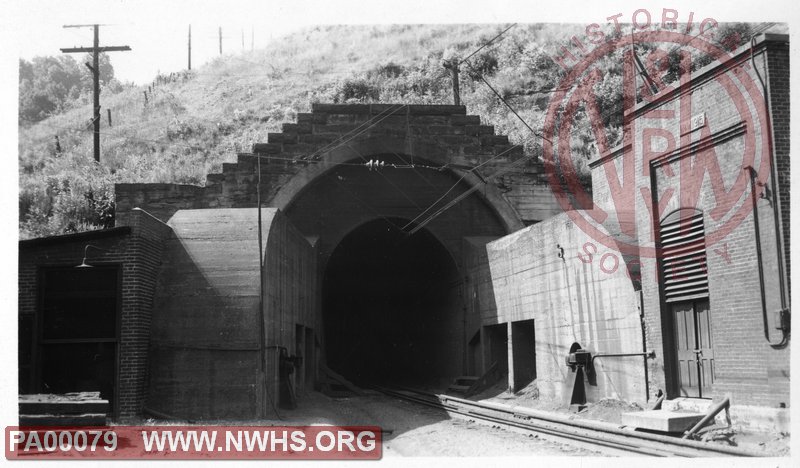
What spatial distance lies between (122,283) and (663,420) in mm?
10022

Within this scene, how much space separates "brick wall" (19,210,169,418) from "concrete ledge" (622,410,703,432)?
9073mm

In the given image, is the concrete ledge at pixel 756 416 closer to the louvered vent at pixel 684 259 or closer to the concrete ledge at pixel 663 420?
the concrete ledge at pixel 663 420

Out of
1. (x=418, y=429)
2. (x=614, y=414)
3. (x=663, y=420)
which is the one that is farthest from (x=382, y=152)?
(x=663, y=420)

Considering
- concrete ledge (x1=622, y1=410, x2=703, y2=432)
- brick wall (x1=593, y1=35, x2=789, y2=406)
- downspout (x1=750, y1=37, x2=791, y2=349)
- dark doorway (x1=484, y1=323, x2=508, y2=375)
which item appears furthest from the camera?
dark doorway (x1=484, y1=323, x2=508, y2=375)

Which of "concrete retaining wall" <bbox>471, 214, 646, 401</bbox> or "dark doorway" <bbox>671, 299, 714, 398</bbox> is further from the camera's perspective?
"concrete retaining wall" <bbox>471, 214, 646, 401</bbox>

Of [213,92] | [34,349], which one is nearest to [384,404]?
[34,349]

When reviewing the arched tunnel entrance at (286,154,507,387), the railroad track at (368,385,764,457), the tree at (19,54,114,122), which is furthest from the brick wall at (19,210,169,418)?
the tree at (19,54,114,122)

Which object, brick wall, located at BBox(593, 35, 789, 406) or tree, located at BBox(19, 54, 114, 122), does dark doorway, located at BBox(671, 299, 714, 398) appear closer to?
brick wall, located at BBox(593, 35, 789, 406)

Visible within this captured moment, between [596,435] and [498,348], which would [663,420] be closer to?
[596,435]

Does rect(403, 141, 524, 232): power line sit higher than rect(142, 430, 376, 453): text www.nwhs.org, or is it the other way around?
rect(403, 141, 524, 232): power line

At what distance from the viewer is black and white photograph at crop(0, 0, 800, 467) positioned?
1262cm

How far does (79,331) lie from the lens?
15664mm

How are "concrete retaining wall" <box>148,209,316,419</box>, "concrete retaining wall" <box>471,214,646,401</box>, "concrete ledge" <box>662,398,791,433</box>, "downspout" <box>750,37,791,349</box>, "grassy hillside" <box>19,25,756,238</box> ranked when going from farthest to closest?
1. "grassy hillside" <box>19,25,756,238</box>
2. "concrete retaining wall" <box>471,214,646,401</box>
3. "concrete retaining wall" <box>148,209,316,419</box>
4. "downspout" <box>750,37,791,349</box>
5. "concrete ledge" <box>662,398,791,433</box>

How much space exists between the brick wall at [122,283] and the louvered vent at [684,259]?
10024mm
